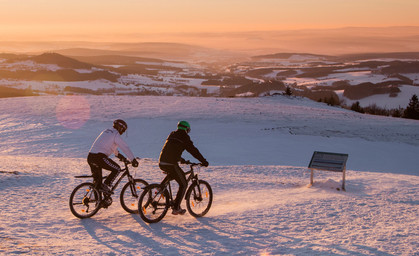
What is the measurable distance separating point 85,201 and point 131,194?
1.06 m

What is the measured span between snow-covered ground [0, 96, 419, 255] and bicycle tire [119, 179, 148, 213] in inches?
9.7

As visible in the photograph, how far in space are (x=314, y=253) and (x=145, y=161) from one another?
12606 millimetres

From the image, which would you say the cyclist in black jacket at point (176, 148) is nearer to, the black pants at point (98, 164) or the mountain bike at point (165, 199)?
the mountain bike at point (165, 199)

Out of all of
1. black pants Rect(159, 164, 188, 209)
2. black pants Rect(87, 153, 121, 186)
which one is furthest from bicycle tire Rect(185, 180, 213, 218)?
black pants Rect(87, 153, 121, 186)

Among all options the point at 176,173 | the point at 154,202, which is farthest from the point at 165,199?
the point at 176,173

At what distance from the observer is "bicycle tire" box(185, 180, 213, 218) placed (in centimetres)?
923

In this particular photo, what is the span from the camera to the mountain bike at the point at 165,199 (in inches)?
340

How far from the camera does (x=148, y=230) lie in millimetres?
8359

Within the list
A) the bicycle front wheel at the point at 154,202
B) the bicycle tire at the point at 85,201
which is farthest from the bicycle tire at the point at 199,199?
the bicycle tire at the point at 85,201

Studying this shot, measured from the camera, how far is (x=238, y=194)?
1262 cm

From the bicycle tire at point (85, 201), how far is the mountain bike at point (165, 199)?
124cm

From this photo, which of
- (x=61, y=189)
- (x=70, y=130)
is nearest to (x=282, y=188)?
(x=61, y=189)

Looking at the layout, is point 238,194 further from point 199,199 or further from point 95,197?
point 95,197

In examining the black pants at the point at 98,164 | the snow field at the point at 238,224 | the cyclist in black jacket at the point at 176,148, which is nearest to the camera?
the snow field at the point at 238,224
